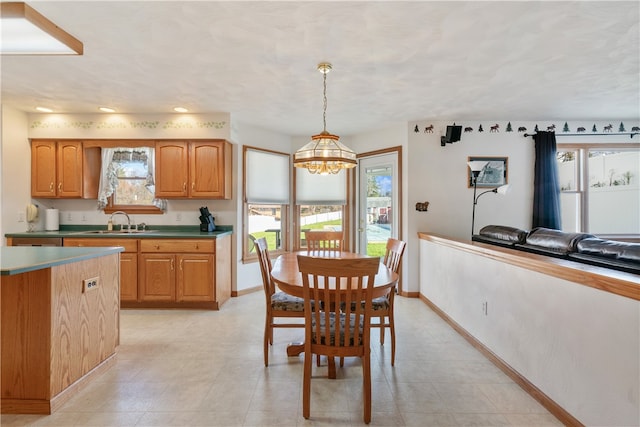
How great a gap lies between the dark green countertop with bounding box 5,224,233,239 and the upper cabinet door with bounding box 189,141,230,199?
1.63 ft

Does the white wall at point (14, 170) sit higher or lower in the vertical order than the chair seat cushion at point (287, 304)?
higher

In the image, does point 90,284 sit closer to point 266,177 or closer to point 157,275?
point 157,275


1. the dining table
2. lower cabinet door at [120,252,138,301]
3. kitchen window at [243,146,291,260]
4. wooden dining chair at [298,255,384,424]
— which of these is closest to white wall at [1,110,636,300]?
kitchen window at [243,146,291,260]

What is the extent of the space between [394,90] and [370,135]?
1659 millimetres

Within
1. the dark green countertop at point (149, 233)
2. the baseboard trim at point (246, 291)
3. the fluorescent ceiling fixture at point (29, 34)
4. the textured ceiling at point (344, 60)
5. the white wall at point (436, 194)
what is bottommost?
the baseboard trim at point (246, 291)

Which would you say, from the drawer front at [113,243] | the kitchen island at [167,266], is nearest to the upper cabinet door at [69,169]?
the kitchen island at [167,266]

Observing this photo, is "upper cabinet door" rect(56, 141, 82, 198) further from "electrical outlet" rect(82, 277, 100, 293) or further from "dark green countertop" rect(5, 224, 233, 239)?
"electrical outlet" rect(82, 277, 100, 293)

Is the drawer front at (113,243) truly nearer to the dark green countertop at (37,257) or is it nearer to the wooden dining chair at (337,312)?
the dark green countertop at (37,257)

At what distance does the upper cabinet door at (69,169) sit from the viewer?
4012mm

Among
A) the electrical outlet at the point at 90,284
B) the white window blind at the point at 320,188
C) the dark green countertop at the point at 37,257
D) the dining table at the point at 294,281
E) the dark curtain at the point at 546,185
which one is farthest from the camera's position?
the white window blind at the point at 320,188

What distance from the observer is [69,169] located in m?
4.02

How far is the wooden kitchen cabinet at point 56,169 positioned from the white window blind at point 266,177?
2.19 m

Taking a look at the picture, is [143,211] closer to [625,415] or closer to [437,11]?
[437,11]

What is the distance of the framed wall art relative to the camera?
430cm
